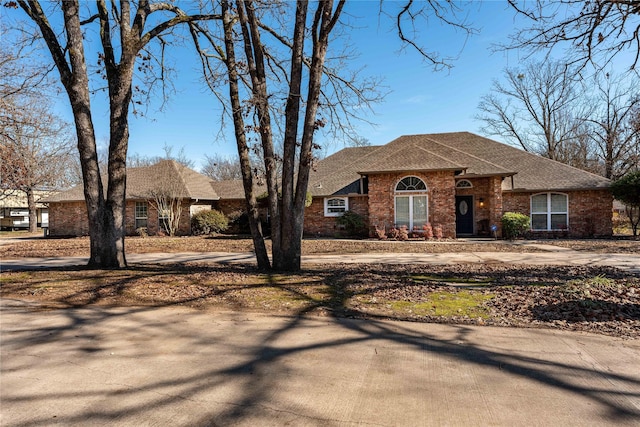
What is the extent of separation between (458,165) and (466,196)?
9.34 feet

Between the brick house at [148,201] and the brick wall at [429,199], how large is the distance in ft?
35.0

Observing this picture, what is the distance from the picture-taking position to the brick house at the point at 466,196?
58.2ft

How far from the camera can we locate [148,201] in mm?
22781

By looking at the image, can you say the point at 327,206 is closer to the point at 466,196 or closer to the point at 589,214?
the point at 466,196

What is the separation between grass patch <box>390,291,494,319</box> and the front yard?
0.05 ft

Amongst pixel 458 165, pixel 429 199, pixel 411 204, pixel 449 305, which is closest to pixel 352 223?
pixel 411 204

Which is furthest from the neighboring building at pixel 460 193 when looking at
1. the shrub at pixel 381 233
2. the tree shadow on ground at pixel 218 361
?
the tree shadow on ground at pixel 218 361

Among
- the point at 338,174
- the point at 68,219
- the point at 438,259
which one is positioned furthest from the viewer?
the point at 68,219

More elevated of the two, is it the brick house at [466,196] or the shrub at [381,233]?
the brick house at [466,196]

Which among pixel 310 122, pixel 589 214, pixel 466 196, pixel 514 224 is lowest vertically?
pixel 514 224

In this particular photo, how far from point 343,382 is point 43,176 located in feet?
128

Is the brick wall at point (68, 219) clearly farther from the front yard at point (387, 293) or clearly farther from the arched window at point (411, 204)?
the arched window at point (411, 204)

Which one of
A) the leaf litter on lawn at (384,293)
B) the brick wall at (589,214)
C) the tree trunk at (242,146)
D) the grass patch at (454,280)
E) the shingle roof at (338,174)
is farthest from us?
the shingle roof at (338,174)

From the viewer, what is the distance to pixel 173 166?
24031 mm
